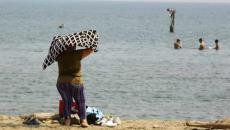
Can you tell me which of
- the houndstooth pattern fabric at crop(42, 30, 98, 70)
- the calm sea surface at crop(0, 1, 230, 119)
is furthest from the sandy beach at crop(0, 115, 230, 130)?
the calm sea surface at crop(0, 1, 230, 119)

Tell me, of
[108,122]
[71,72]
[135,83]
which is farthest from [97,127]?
[135,83]

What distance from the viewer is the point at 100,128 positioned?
1118cm

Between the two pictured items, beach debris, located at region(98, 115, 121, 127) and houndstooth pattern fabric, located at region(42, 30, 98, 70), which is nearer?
Result: houndstooth pattern fabric, located at region(42, 30, 98, 70)

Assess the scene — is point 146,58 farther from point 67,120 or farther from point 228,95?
point 67,120

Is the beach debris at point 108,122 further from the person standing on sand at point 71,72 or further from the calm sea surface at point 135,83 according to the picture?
the calm sea surface at point 135,83

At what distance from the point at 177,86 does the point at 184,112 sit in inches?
233

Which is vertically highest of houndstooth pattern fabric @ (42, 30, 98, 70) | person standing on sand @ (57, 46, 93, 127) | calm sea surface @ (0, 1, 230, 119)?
houndstooth pattern fabric @ (42, 30, 98, 70)

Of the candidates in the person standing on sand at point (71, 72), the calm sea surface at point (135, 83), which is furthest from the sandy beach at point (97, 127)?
the calm sea surface at point (135, 83)

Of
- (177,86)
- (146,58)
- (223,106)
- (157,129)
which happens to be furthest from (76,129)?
(146,58)

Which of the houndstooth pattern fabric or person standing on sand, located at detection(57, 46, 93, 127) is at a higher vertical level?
the houndstooth pattern fabric

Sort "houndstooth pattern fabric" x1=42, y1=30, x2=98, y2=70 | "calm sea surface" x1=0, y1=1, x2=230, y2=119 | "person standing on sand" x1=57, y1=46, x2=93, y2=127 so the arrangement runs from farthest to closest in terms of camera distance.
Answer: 1. "calm sea surface" x1=0, y1=1, x2=230, y2=119
2. "person standing on sand" x1=57, y1=46, x2=93, y2=127
3. "houndstooth pattern fabric" x1=42, y1=30, x2=98, y2=70

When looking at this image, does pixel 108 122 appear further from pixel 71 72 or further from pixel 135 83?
pixel 135 83

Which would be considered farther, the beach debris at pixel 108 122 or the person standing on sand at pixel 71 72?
the beach debris at pixel 108 122

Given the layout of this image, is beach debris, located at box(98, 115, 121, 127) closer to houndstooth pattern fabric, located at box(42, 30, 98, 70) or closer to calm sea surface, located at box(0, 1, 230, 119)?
houndstooth pattern fabric, located at box(42, 30, 98, 70)
